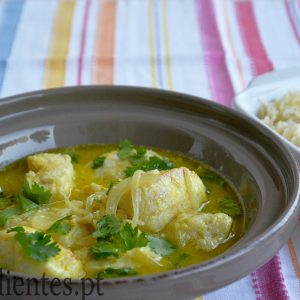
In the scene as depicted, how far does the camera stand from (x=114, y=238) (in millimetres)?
2209

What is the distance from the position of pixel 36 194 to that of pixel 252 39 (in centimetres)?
280

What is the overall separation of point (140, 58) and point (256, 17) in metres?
1.21

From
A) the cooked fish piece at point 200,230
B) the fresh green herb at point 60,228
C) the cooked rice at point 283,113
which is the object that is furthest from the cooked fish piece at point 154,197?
the cooked rice at point 283,113

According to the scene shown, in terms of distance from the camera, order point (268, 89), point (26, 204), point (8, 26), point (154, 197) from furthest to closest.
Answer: point (8, 26), point (268, 89), point (26, 204), point (154, 197)

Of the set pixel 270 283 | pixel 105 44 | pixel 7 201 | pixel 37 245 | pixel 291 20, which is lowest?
pixel 270 283

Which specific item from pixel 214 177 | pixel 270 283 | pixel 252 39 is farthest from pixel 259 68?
pixel 270 283

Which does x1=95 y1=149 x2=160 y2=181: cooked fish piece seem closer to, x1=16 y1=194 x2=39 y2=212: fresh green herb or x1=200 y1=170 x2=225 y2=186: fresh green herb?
x1=200 y1=170 x2=225 y2=186: fresh green herb

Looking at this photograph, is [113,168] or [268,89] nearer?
[113,168]

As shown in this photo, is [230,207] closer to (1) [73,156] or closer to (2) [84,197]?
(2) [84,197]

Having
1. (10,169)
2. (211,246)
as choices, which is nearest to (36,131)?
(10,169)

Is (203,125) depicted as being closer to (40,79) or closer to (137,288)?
(137,288)

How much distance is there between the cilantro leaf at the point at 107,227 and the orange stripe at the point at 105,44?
→ 6.78 ft

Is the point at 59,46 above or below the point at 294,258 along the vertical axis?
above

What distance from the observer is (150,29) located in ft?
16.1
